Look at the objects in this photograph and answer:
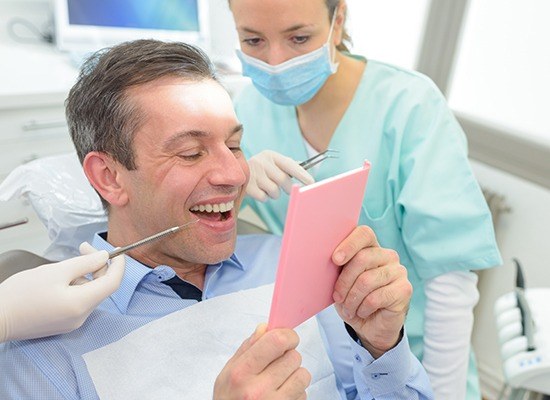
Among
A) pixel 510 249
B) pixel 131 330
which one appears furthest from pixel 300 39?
pixel 510 249

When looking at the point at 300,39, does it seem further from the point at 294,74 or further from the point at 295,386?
the point at 295,386

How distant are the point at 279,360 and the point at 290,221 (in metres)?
0.22

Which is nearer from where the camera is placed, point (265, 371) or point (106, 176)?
point (265, 371)

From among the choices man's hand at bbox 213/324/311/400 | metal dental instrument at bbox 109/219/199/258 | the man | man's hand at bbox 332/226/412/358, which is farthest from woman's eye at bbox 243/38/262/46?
man's hand at bbox 213/324/311/400

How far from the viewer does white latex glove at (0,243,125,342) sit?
0.88 meters

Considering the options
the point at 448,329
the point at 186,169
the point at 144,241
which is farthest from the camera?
the point at 448,329

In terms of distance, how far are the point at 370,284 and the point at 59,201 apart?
828mm

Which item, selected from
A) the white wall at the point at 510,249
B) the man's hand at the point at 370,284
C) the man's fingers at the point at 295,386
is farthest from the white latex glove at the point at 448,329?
the white wall at the point at 510,249

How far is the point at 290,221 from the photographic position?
2.19 feet

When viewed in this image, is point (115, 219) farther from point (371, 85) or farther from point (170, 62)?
point (371, 85)

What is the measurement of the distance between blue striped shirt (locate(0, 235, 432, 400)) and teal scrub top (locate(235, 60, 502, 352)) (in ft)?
0.87

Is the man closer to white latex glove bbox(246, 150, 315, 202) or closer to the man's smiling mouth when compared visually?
the man's smiling mouth

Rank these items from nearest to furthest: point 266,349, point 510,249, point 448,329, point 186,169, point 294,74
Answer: point 266,349 → point 186,169 → point 448,329 → point 294,74 → point 510,249

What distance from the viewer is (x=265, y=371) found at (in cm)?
74
